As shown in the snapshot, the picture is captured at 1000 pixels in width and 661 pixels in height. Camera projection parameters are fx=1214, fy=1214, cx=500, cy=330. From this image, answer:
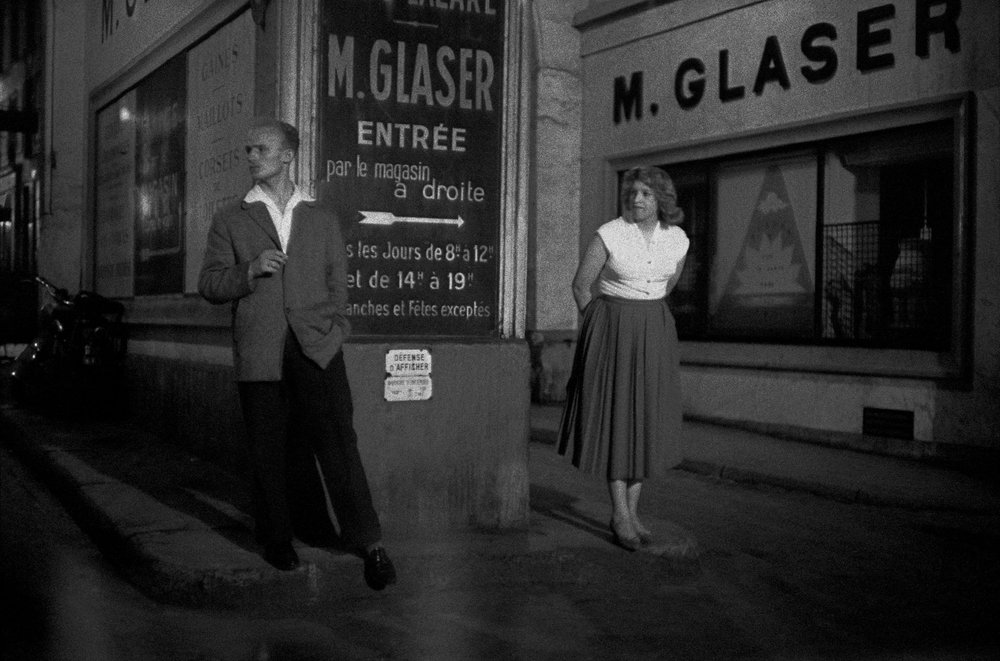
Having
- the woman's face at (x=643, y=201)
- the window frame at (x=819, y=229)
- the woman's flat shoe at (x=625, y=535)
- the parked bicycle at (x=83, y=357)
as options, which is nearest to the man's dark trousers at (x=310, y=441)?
the woman's flat shoe at (x=625, y=535)

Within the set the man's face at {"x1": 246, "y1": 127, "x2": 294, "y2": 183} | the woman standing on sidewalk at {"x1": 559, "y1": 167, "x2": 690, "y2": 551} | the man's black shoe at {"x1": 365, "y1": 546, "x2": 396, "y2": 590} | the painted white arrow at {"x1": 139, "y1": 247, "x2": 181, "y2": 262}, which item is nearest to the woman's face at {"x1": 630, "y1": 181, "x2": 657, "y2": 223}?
the woman standing on sidewalk at {"x1": 559, "y1": 167, "x2": 690, "y2": 551}

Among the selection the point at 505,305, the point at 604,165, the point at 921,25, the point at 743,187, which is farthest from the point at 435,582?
the point at 604,165

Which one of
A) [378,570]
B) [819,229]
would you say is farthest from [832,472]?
[378,570]

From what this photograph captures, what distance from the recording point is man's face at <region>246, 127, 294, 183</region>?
519 cm

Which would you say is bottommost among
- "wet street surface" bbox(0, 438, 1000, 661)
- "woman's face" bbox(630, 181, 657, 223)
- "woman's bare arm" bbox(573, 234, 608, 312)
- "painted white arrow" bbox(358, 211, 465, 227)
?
"wet street surface" bbox(0, 438, 1000, 661)

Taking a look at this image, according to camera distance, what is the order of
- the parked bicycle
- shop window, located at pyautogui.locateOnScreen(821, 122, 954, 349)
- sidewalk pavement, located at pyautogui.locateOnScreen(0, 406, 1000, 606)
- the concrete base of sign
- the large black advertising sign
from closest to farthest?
sidewalk pavement, located at pyautogui.locateOnScreen(0, 406, 1000, 606) → the concrete base of sign → the large black advertising sign → the parked bicycle → shop window, located at pyautogui.locateOnScreen(821, 122, 954, 349)

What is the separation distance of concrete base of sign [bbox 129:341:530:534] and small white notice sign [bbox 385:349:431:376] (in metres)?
0.03

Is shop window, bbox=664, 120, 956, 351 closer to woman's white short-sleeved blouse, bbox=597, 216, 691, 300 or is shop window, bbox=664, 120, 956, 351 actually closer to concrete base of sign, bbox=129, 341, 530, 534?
woman's white short-sleeved blouse, bbox=597, 216, 691, 300

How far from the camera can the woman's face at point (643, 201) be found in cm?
595

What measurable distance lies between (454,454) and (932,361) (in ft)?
21.8

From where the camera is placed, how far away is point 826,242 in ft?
41.2

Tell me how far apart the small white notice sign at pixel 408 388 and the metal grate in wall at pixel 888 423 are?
22.4 ft

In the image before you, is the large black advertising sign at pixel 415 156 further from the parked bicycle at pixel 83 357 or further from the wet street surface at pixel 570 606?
the parked bicycle at pixel 83 357

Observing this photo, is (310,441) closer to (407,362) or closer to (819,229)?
(407,362)
